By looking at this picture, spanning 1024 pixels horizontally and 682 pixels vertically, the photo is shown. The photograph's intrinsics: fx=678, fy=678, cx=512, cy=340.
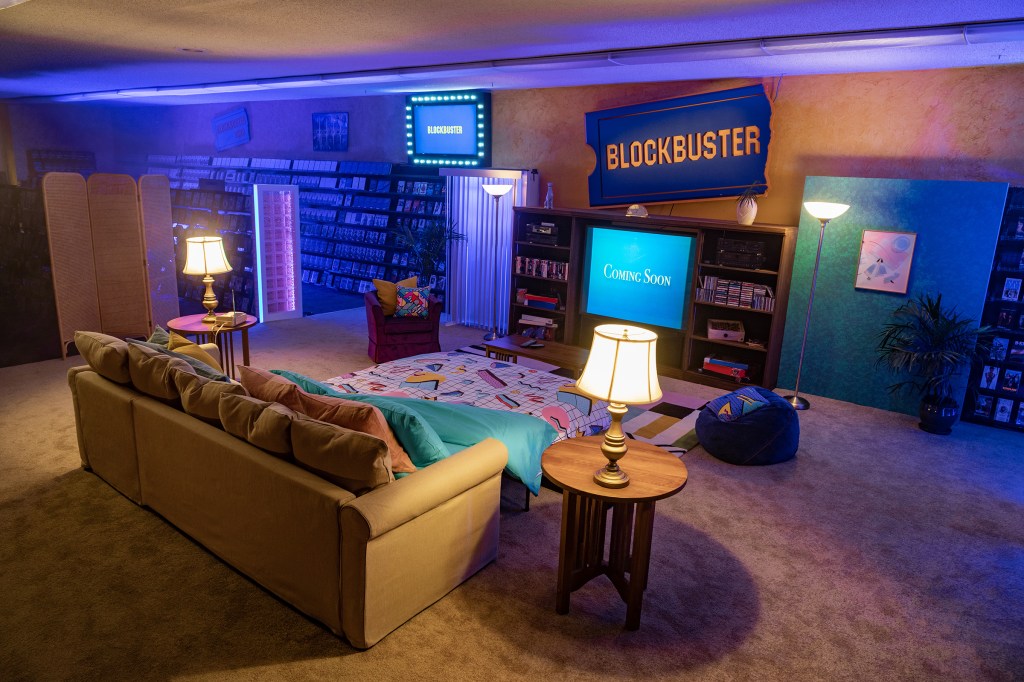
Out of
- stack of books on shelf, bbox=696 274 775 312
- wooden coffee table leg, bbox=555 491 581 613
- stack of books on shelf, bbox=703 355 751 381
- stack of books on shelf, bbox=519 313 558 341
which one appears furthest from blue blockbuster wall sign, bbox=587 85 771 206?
wooden coffee table leg, bbox=555 491 581 613

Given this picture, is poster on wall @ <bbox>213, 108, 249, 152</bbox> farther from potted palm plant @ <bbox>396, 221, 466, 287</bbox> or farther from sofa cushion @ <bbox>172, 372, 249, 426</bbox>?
sofa cushion @ <bbox>172, 372, 249, 426</bbox>

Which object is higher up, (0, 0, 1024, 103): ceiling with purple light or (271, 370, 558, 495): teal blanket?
(0, 0, 1024, 103): ceiling with purple light

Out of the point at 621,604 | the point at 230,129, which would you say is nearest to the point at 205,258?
the point at 621,604

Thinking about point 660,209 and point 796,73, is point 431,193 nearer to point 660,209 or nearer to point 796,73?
point 660,209

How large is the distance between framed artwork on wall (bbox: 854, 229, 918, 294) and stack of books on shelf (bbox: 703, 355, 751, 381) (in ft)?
4.25

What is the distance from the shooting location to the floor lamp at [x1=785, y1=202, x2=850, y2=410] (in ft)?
19.3

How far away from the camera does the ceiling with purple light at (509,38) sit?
408 centimetres

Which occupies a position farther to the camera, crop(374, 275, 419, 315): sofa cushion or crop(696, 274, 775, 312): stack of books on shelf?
crop(374, 275, 419, 315): sofa cushion

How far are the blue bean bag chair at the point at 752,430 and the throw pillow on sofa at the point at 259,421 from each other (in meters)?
3.21

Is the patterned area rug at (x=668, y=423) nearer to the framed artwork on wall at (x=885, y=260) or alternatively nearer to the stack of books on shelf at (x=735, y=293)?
the stack of books on shelf at (x=735, y=293)

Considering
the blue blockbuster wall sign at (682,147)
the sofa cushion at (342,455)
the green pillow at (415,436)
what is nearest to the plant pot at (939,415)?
the blue blockbuster wall sign at (682,147)

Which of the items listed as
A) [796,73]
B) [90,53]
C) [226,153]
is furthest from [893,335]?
[226,153]

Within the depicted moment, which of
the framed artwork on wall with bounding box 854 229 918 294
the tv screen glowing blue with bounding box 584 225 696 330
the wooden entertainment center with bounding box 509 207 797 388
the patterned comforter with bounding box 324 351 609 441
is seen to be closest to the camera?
the patterned comforter with bounding box 324 351 609 441

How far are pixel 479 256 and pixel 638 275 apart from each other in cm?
233
